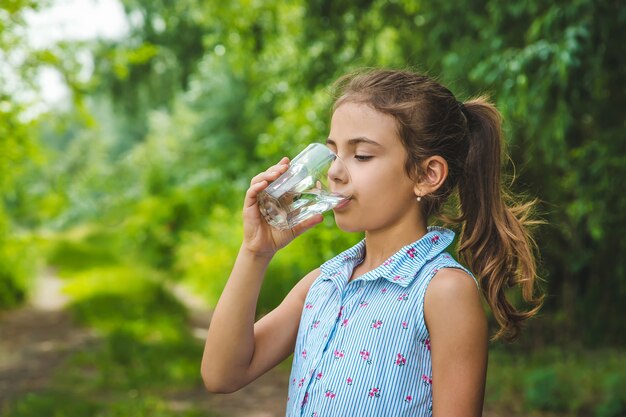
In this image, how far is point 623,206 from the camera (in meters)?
4.70

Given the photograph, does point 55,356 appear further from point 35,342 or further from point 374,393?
point 374,393

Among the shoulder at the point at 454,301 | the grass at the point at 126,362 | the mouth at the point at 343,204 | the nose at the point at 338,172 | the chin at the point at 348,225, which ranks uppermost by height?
the grass at the point at 126,362

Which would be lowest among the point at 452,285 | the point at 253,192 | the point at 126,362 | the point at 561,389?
the point at 561,389

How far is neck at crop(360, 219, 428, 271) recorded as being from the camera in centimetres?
178

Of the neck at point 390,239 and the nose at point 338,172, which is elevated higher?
the nose at point 338,172

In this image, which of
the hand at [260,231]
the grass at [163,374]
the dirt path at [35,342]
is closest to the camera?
the hand at [260,231]

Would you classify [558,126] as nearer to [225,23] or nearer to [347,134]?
[347,134]

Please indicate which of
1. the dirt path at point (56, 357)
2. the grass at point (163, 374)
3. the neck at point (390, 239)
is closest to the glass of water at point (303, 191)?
the neck at point (390, 239)

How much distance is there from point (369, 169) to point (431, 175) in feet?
0.60

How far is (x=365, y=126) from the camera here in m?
1.71

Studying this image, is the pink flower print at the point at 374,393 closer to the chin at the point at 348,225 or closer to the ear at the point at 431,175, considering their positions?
the chin at the point at 348,225

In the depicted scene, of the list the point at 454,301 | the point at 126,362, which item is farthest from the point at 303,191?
the point at 126,362

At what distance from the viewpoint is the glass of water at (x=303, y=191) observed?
5.49 feet

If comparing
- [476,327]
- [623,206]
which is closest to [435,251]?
[476,327]
